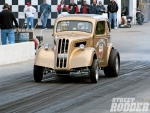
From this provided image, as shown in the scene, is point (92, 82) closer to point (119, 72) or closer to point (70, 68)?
point (70, 68)

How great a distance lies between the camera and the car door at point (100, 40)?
14.9 meters

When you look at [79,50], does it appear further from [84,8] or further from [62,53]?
[84,8]

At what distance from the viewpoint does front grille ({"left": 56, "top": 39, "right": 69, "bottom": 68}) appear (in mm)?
13898

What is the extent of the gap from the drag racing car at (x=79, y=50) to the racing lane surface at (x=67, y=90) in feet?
1.02

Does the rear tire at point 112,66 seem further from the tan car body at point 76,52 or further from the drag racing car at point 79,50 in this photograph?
the tan car body at point 76,52

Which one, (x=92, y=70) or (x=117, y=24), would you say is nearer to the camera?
(x=92, y=70)

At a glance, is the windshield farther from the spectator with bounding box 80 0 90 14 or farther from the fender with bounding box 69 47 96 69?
the spectator with bounding box 80 0 90 14

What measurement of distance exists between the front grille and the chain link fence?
92.0 feet

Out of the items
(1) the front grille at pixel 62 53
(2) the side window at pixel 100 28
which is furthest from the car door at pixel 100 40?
(1) the front grille at pixel 62 53

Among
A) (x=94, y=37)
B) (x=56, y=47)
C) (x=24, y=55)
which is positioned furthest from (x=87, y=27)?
(x=24, y=55)

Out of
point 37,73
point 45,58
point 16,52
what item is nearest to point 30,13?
point 16,52

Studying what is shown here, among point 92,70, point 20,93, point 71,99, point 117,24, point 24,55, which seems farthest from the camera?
point 117,24

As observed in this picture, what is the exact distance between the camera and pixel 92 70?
1384 cm

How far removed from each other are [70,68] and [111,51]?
79.7 inches
